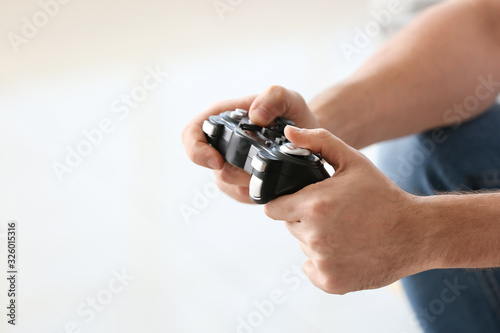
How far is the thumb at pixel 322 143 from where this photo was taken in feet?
1.98

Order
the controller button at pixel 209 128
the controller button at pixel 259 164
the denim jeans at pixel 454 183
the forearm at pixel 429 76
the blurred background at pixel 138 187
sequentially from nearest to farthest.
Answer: the controller button at pixel 259 164, the controller button at pixel 209 128, the denim jeans at pixel 454 183, the forearm at pixel 429 76, the blurred background at pixel 138 187

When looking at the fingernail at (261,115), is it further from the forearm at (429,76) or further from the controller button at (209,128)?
the forearm at (429,76)

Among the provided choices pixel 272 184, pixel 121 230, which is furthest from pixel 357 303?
pixel 272 184

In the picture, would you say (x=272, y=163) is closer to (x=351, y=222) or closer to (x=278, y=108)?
(x=351, y=222)

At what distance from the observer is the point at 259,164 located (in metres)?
0.57

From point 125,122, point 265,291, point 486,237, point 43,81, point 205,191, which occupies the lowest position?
point 265,291

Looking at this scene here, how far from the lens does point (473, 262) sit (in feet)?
2.05

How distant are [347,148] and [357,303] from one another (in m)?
0.84

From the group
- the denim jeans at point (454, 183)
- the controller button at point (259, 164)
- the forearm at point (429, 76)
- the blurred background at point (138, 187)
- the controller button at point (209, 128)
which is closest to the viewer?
the controller button at point (259, 164)

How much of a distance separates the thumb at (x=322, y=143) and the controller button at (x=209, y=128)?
132 millimetres

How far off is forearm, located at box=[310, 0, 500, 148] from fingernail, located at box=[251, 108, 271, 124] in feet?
0.88

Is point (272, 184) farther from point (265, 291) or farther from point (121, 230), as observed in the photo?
point (121, 230)

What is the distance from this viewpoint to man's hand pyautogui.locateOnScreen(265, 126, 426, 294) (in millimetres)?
572

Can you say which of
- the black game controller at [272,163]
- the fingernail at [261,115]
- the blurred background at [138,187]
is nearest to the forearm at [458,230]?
the black game controller at [272,163]
